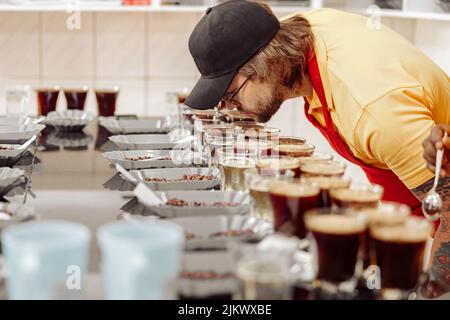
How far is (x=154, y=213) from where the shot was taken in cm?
174

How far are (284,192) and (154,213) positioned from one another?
392 millimetres

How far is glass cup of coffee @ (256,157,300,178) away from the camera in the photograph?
172cm

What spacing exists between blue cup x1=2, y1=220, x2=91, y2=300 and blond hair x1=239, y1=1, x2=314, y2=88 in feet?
3.99

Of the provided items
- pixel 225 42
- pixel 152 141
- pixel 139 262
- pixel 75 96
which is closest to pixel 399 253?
pixel 139 262

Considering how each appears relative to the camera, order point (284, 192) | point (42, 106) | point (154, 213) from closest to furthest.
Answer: point (284, 192)
point (154, 213)
point (42, 106)

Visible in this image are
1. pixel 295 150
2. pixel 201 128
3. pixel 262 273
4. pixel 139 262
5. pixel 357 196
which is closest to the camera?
pixel 139 262

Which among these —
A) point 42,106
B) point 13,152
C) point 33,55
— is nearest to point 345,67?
point 13,152

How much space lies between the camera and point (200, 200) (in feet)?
5.80

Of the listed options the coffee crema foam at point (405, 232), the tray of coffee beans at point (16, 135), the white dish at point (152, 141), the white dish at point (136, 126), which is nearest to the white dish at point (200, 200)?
the coffee crema foam at point (405, 232)

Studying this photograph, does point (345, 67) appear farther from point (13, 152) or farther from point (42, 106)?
point (42, 106)

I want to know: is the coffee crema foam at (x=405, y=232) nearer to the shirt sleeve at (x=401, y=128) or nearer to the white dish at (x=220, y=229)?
the white dish at (x=220, y=229)

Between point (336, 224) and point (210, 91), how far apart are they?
1.04 metres

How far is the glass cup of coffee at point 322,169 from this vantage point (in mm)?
1668

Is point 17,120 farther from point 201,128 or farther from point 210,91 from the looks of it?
point 210,91
